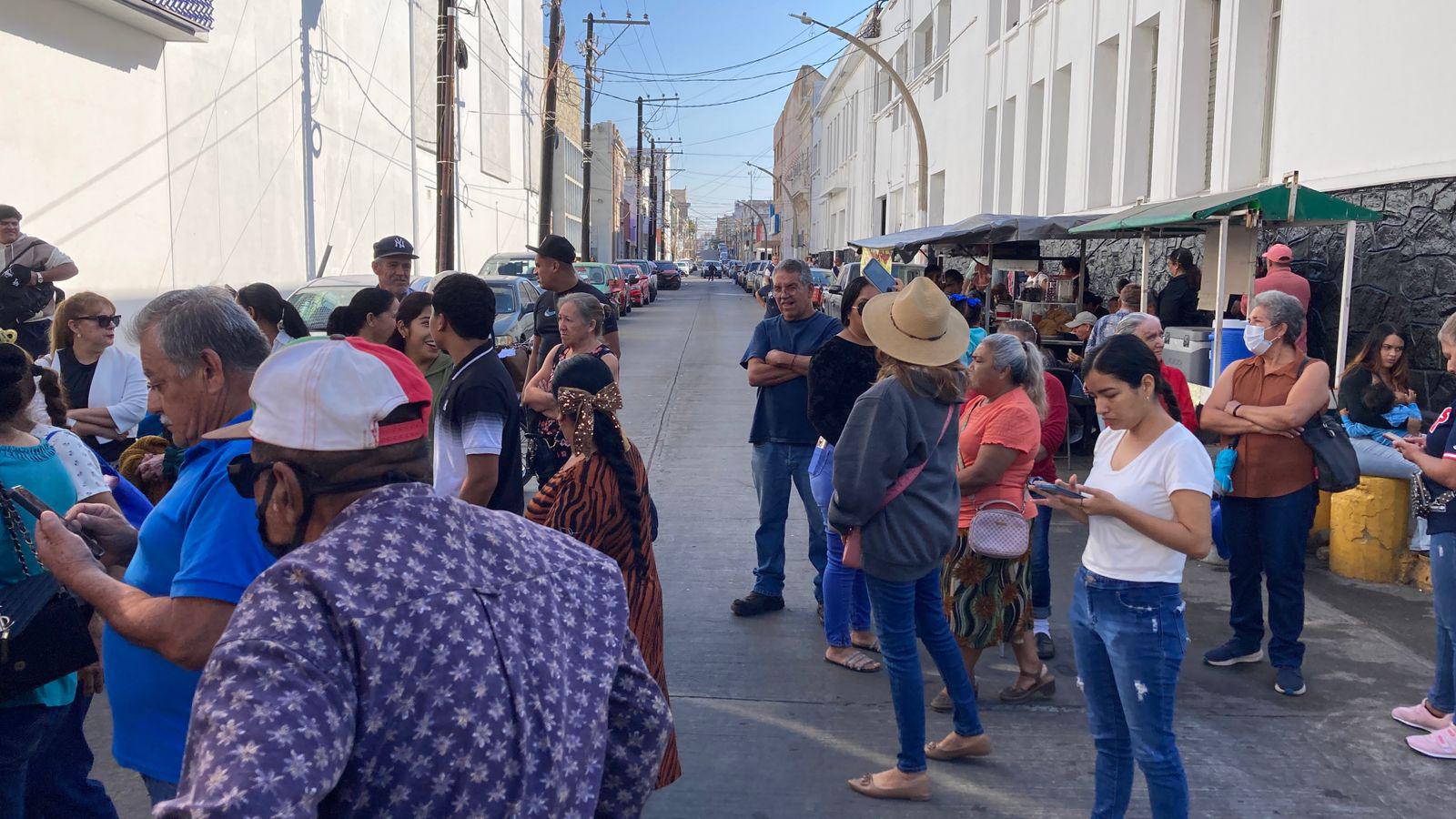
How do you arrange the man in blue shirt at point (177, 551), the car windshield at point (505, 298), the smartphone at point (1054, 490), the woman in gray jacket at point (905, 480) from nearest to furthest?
the man in blue shirt at point (177, 551) < the smartphone at point (1054, 490) < the woman in gray jacket at point (905, 480) < the car windshield at point (505, 298)

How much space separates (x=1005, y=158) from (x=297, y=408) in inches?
918

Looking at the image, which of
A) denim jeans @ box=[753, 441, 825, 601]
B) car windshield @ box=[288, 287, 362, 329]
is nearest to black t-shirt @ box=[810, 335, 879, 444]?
denim jeans @ box=[753, 441, 825, 601]

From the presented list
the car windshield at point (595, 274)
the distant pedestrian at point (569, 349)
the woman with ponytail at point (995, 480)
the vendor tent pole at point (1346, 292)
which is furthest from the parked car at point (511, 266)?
the woman with ponytail at point (995, 480)

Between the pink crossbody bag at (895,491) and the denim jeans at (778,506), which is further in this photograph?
the denim jeans at (778,506)

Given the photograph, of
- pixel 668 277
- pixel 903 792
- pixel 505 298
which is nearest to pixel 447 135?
pixel 505 298

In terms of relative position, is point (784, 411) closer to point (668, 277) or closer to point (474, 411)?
point (474, 411)

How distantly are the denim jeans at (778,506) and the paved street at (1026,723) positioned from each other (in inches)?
9.6

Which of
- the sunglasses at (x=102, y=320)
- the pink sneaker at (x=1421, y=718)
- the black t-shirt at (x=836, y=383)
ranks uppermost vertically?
the sunglasses at (x=102, y=320)

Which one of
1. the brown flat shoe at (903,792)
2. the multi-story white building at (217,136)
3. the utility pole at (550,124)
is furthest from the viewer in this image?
the utility pole at (550,124)

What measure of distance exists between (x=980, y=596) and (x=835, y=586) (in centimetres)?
77

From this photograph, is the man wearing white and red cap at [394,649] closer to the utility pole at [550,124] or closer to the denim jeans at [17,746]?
the denim jeans at [17,746]

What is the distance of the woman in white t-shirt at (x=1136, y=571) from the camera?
329cm

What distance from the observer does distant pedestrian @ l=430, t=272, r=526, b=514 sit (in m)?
3.97

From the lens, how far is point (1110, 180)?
1747 centimetres
